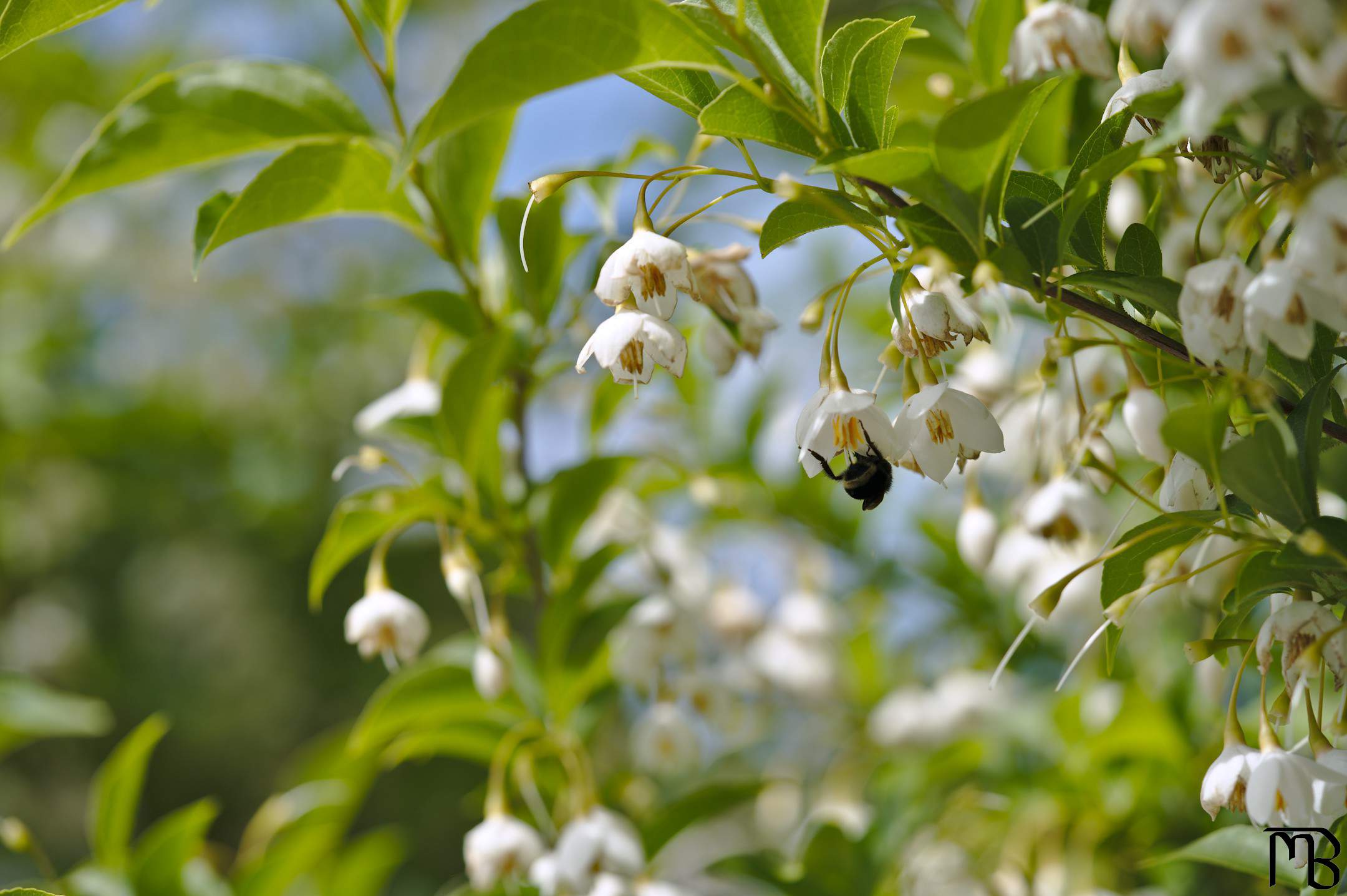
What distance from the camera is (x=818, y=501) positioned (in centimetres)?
180

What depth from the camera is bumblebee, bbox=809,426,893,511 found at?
77cm

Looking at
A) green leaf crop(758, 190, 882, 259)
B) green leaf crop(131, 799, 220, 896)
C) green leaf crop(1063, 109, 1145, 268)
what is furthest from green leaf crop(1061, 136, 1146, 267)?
green leaf crop(131, 799, 220, 896)

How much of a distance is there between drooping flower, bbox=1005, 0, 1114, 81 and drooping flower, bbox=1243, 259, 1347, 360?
18 centimetres

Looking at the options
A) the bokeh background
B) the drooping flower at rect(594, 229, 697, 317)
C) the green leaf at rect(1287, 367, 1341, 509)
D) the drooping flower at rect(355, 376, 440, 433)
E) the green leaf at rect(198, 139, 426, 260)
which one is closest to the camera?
the green leaf at rect(1287, 367, 1341, 509)

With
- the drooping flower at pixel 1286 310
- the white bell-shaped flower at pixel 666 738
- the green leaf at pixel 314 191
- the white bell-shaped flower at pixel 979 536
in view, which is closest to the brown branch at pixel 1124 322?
the drooping flower at pixel 1286 310

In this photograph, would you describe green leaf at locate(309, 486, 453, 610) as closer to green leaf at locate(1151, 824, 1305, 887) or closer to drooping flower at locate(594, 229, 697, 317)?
drooping flower at locate(594, 229, 697, 317)

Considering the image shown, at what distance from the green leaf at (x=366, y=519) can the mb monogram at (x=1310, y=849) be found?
0.80 m

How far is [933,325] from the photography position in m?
0.71

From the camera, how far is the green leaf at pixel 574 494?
1.26 meters

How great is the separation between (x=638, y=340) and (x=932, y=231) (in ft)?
0.70

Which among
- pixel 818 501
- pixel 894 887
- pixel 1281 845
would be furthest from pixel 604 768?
pixel 1281 845

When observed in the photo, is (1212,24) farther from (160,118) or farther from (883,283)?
(883,283)

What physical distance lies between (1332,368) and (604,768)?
6.58ft

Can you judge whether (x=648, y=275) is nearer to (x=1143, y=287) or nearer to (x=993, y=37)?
(x=1143, y=287)
